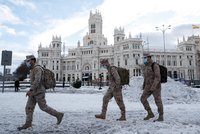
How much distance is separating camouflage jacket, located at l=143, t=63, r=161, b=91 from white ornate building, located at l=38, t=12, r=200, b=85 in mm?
70606

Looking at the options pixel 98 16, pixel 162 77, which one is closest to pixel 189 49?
pixel 98 16

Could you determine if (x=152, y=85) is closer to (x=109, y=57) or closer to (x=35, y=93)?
(x=35, y=93)

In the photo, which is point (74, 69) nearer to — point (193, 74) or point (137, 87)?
point (193, 74)

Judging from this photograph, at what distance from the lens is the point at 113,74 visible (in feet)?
22.2

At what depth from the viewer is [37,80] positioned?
546 centimetres

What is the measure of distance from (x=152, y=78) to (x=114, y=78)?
1136 mm

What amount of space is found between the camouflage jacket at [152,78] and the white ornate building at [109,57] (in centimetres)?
7061

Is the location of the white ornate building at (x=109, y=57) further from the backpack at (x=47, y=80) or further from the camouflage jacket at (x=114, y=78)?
the backpack at (x=47, y=80)

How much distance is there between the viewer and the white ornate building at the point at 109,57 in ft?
264

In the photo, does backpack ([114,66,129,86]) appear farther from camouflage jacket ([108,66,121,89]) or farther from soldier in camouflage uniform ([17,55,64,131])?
soldier in camouflage uniform ([17,55,64,131])

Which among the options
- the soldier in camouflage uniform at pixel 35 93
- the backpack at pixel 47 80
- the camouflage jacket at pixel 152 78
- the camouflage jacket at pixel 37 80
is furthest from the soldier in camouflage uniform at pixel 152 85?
the camouflage jacket at pixel 37 80

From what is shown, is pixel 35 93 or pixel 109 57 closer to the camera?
pixel 35 93

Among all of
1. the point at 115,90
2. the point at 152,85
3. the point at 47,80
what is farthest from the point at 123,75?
the point at 47,80

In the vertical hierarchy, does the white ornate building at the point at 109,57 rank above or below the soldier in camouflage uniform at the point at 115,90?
above
